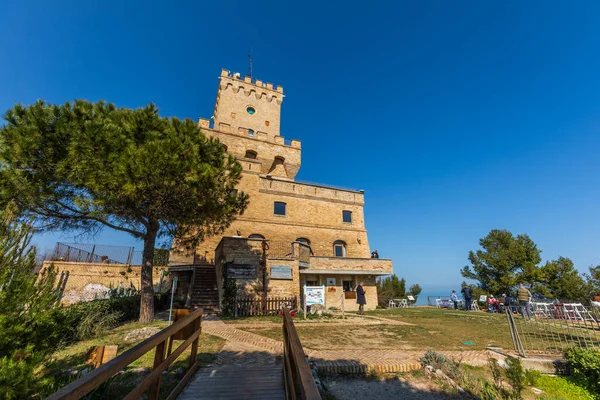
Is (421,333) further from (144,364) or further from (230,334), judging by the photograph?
(144,364)

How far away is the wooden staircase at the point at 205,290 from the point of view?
14.7 m

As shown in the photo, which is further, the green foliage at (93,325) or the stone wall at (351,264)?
the stone wall at (351,264)

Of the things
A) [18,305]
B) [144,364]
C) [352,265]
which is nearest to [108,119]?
[18,305]

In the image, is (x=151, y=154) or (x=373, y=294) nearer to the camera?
(x=151, y=154)

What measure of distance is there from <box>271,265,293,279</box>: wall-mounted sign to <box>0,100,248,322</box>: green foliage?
564 centimetres

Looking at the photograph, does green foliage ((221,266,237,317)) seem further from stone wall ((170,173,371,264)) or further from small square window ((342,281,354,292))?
small square window ((342,281,354,292))

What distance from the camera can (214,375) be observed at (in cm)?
464

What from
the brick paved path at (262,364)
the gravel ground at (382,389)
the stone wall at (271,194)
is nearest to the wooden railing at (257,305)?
the brick paved path at (262,364)

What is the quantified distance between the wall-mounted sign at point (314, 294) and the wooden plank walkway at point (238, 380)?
7.28m

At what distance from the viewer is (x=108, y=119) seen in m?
9.32

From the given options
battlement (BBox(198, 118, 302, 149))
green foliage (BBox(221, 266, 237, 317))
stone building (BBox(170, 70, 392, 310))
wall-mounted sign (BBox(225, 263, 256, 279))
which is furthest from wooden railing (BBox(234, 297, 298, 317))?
battlement (BBox(198, 118, 302, 149))

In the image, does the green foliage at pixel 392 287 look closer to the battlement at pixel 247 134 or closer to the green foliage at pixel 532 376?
the battlement at pixel 247 134

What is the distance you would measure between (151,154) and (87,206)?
297 cm

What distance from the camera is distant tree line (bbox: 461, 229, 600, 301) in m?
25.0
